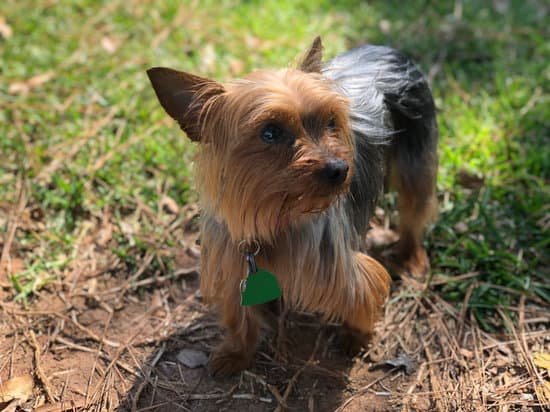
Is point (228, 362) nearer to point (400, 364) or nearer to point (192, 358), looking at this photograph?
point (192, 358)

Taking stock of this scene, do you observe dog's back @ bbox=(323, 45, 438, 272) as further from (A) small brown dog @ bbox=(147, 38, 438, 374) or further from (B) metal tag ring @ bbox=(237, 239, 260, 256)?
(B) metal tag ring @ bbox=(237, 239, 260, 256)

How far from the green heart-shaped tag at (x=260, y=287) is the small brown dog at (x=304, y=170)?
2 cm

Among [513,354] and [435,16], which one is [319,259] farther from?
[435,16]

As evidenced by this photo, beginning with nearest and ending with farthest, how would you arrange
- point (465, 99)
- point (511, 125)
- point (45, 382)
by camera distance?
point (45, 382), point (511, 125), point (465, 99)

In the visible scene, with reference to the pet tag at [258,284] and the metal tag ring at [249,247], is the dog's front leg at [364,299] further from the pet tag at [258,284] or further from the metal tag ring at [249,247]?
the metal tag ring at [249,247]

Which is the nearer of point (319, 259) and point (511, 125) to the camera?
point (319, 259)

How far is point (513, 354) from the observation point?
3393mm

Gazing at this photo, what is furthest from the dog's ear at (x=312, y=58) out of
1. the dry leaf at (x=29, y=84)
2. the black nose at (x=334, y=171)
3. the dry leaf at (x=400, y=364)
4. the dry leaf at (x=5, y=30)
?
the dry leaf at (x=5, y=30)

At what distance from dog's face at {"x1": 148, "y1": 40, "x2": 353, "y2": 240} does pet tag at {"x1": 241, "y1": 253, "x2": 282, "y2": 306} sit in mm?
193

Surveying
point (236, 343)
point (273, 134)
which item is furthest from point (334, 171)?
point (236, 343)

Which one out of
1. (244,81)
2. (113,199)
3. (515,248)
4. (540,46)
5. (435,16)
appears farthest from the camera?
(435,16)

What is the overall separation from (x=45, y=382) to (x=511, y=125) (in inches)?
146

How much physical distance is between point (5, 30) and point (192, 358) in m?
3.82

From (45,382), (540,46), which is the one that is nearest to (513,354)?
(45,382)
